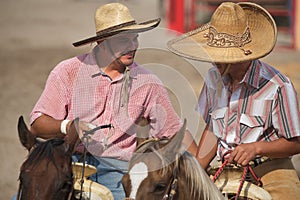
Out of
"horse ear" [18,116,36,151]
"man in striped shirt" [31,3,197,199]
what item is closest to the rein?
"man in striped shirt" [31,3,197,199]

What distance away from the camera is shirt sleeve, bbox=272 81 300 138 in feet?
12.1

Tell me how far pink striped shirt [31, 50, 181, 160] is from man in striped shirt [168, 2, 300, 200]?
0.33 meters

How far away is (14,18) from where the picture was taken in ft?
67.2

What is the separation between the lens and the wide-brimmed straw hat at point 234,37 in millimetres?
3768

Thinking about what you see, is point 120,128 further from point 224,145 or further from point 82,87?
point 224,145

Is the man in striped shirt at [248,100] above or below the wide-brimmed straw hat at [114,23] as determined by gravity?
below

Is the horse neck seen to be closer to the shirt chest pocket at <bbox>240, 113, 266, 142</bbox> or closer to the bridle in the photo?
the bridle

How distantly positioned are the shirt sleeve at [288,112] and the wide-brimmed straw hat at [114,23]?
2.88ft

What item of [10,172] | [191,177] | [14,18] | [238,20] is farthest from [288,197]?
[14,18]

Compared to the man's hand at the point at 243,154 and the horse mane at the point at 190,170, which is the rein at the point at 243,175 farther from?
the horse mane at the point at 190,170

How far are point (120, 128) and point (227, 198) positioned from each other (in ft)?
2.81

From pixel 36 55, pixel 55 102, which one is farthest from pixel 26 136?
pixel 36 55

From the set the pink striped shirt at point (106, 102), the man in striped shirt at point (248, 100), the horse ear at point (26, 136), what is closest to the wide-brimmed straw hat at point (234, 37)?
the man in striped shirt at point (248, 100)

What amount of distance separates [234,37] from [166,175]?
1.01m
